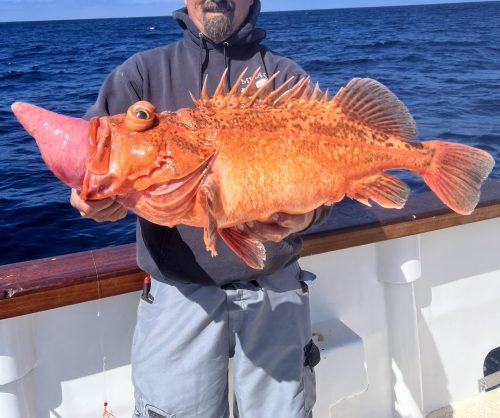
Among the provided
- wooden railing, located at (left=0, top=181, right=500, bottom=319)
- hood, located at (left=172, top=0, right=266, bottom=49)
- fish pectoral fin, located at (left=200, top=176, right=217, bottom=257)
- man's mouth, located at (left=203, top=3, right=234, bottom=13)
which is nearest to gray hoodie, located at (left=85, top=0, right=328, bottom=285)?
hood, located at (left=172, top=0, right=266, bottom=49)

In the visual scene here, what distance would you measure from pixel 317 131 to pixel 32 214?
287 inches

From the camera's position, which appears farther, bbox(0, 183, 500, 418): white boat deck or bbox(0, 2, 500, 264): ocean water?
bbox(0, 2, 500, 264): ocean water

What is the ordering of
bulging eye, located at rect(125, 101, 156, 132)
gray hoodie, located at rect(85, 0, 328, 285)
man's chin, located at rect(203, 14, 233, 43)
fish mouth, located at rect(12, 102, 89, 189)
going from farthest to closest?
1. man's chin, located at rect(203, 14, 233, 43)
2. gray hoodie, located at rect(85, 0, 328, 285)
3. bulging eye, located at rect(125, 101, 156, 132)
4. fish mouth, located at rect(12, 102, 89, 189)

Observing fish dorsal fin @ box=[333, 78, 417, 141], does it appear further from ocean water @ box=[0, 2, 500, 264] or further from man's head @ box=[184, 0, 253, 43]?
ocean water @ box=[0, 2, 500, 264]

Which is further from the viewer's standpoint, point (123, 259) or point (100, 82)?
point (100, 82)

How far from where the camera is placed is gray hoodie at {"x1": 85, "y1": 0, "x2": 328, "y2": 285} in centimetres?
248

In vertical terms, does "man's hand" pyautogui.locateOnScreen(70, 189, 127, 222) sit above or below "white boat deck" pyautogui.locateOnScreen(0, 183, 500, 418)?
above

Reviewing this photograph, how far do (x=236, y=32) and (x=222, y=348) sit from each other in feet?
5.16

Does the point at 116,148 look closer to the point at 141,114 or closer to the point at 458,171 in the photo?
the point at 141,114

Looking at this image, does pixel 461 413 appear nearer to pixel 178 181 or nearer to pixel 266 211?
pixel 266 211

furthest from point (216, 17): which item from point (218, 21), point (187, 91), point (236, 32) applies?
point (187, 91)

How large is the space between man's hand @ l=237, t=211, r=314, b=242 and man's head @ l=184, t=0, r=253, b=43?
119cm

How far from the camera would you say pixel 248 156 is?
188cm

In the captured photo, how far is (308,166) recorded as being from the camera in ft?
6.40
